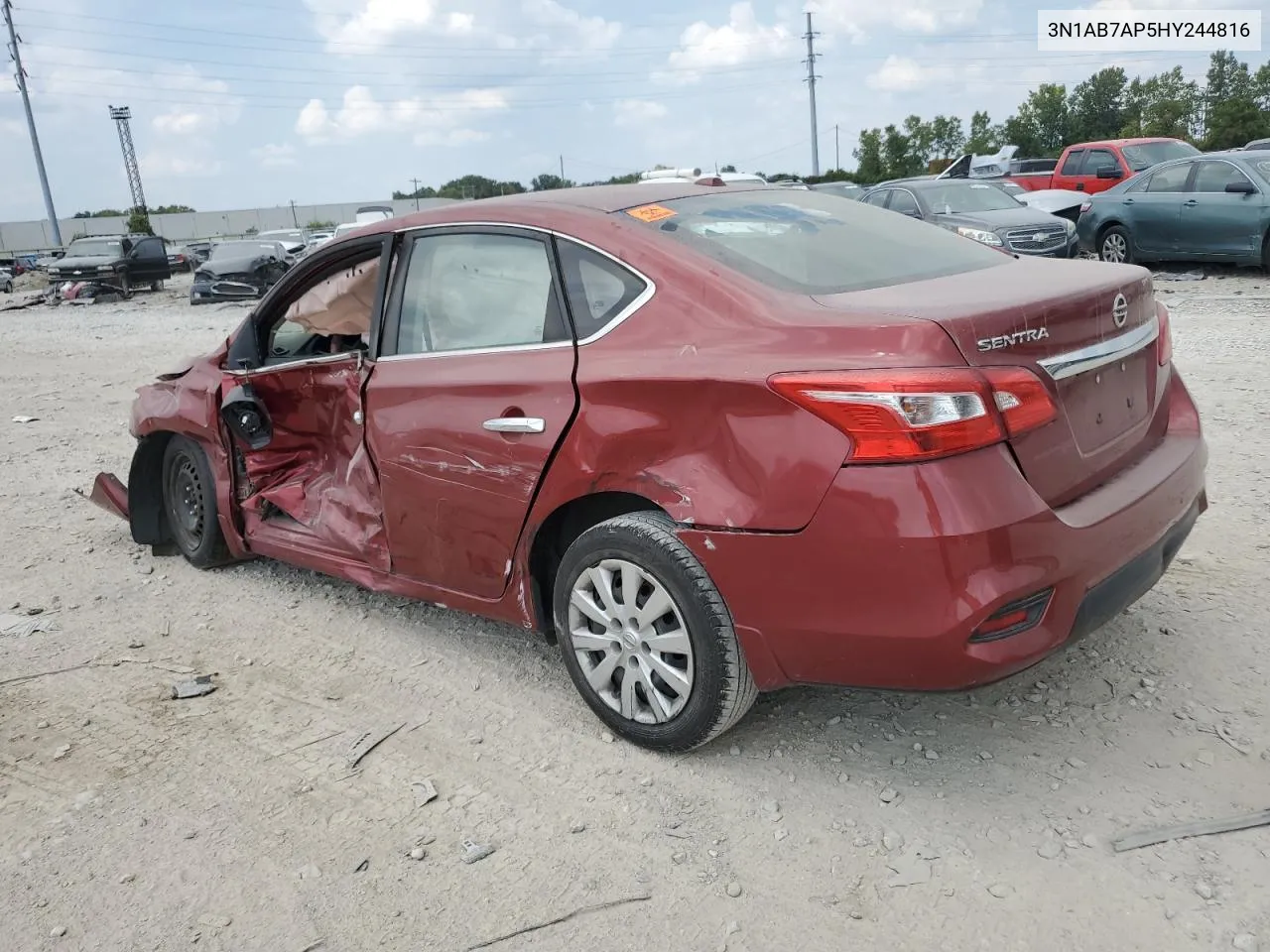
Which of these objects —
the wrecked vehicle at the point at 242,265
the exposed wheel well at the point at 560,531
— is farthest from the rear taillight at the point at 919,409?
the wrecked vehicle at the point at 242,265

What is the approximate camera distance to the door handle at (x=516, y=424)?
124 inches

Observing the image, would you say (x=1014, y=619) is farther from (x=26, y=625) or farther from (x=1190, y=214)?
(x=1190, y=214)

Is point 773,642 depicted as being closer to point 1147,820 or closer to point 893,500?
point 893,500

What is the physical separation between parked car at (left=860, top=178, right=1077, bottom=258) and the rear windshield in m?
9.14

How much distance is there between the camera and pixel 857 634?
2.59 m

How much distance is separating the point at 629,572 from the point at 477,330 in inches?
41.4

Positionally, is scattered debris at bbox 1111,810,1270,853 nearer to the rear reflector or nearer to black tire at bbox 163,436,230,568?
the rear reflector

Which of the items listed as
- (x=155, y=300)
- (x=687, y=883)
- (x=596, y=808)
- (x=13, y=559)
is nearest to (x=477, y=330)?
(x=596, y=808)

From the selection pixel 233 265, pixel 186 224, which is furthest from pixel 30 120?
pixel 233 265

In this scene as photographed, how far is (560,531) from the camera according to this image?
333cm

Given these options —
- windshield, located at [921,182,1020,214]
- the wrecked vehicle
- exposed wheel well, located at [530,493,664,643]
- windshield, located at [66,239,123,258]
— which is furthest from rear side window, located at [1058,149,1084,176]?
windshield, located at [66,239,123,258]

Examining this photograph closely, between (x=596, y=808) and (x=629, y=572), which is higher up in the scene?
(x=629, y=572)

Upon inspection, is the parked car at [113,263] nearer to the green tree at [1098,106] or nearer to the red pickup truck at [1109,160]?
the red pickup truck at [1109,160]

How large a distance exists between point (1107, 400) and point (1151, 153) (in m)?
15.8
